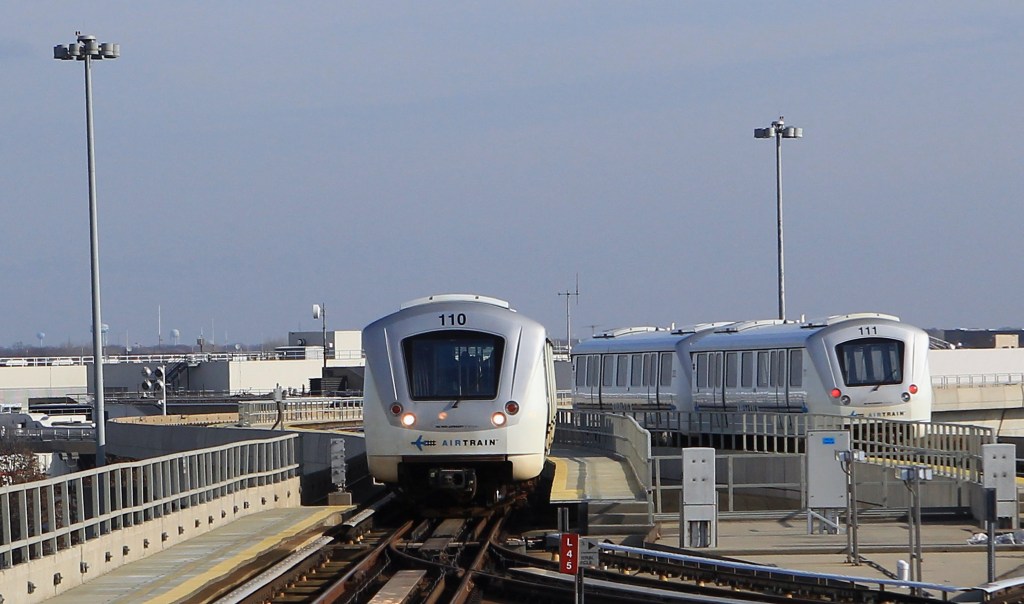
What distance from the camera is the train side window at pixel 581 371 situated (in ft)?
172

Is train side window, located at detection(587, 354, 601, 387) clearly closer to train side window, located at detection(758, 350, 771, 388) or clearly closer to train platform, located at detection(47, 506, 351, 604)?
train side window, located at detection(758, 350, 771, 388)

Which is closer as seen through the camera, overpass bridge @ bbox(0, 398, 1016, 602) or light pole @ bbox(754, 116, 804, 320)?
overpass bridge @ bbox(0, 398, 1016, 602)

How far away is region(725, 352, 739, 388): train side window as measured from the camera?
138 ft

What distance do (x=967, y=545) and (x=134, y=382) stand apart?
10480 centimetres

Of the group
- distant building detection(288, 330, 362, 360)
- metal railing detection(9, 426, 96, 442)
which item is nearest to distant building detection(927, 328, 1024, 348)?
distant building detection(288, 330, 362, 360)

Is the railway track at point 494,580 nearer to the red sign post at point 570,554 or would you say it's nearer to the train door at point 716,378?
the red sign post at point 570,554

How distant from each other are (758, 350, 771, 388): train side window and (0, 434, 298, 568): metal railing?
13741 mm

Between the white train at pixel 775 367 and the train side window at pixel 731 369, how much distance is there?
25 millimetres

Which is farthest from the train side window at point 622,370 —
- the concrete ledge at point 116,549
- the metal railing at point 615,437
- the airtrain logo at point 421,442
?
the airtrain logo at point 421,442

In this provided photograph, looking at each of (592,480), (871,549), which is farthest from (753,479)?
(871,549)

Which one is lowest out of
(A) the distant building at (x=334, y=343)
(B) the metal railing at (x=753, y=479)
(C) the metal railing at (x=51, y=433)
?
(C) the metal railing at (x=51, y=433)

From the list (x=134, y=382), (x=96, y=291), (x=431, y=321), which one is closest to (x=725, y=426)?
(x=96, y=291)

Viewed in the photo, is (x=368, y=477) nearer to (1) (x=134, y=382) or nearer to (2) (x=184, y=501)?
(2) (x=184, y=501)

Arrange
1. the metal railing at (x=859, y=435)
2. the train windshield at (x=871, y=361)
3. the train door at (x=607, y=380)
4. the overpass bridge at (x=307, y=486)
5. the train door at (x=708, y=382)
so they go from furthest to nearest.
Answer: the train door at (x=607, y=380), the train door at (x=708, y=382), the train windshield at (x=871, y=361), the metal railing at (x=859, y=435), the overpass bridge at (x=307, y=486)
